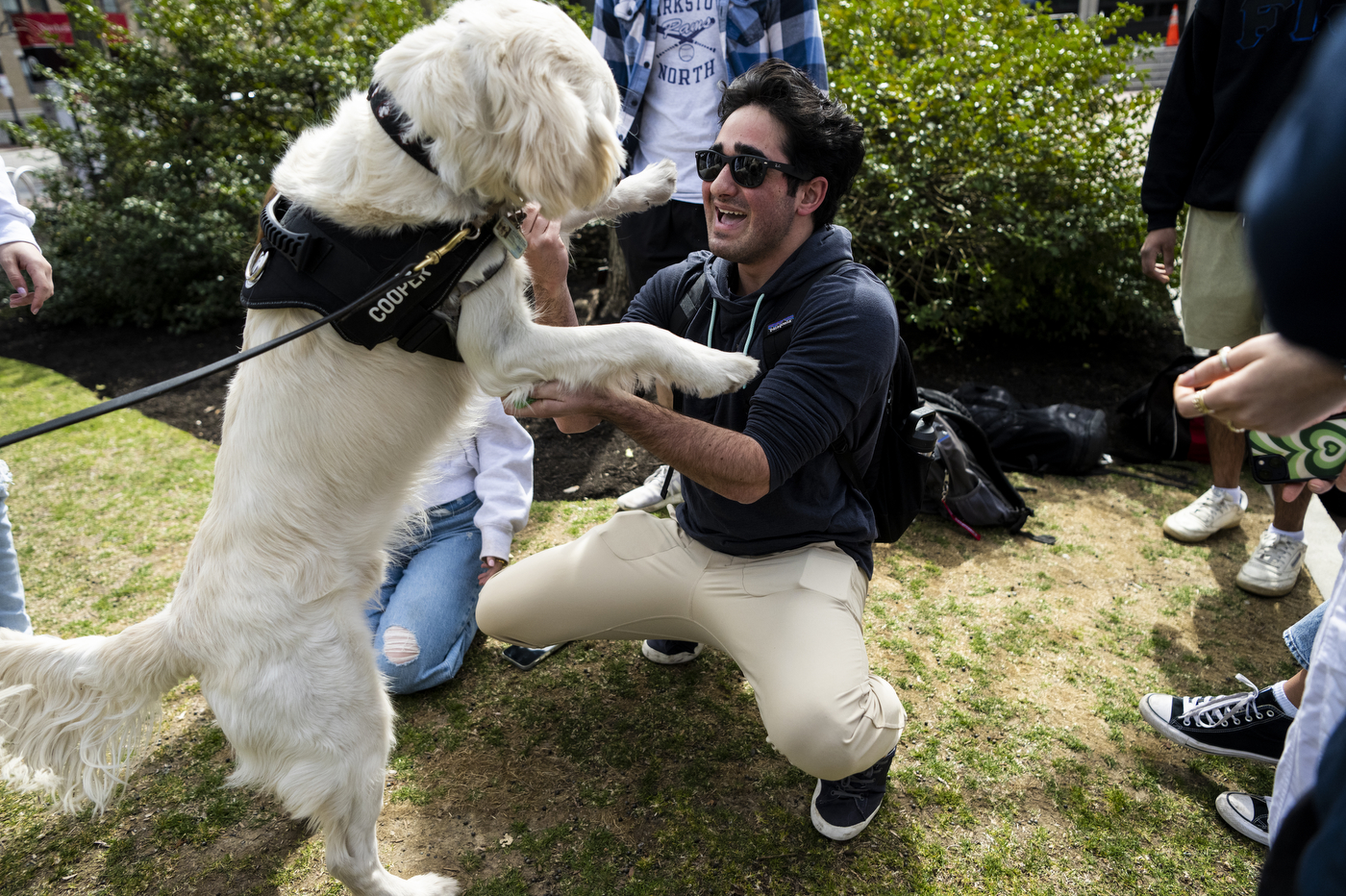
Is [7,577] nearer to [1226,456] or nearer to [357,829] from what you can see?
[357,829]

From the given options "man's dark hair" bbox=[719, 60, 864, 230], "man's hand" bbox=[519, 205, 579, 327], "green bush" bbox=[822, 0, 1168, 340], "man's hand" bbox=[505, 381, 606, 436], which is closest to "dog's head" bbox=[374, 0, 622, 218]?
"man's hand" bbox=[519, 205, 579, 327]

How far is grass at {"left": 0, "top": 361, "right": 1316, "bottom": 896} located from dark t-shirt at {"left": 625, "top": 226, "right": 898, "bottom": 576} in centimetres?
75

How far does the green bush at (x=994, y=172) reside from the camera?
5.25 m

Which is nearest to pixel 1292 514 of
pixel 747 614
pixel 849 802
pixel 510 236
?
pixel 849 802

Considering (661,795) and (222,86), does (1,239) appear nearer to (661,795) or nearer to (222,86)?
(661,795)

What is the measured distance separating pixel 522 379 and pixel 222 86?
23.7 feet

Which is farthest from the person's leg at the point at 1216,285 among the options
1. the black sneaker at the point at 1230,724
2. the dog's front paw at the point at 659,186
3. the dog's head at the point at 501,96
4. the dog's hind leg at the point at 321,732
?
the dog's hind leg at the point at 321,732

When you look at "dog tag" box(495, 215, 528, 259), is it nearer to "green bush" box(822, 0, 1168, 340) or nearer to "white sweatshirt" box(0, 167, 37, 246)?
"white sweatshirt" box(0, 167, 37, 246)

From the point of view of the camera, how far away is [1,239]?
8.15ft

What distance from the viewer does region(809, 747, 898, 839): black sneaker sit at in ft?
7.62

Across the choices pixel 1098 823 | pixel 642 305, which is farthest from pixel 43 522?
pixel 1098 823

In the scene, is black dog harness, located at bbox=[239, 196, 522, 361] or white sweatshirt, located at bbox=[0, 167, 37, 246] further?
white sweatshirt, located at bbox=[0, 167, 37, 246]

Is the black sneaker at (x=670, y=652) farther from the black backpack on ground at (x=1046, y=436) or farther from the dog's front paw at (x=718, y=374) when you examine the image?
the black backpack on ground at (x=1046, y=436)

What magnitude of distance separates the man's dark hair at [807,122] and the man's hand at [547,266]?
742 mm
